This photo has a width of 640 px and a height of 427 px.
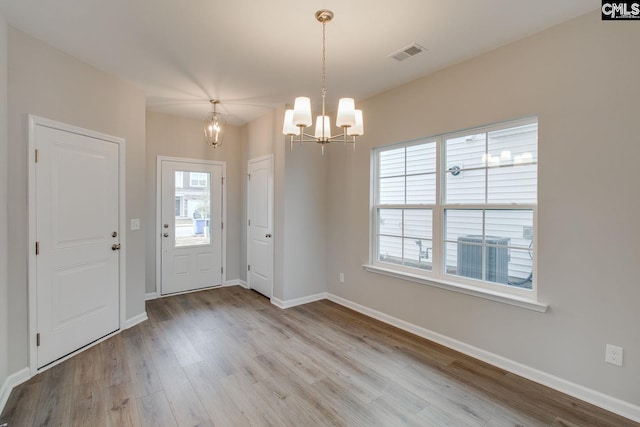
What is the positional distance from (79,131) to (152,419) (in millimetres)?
2584

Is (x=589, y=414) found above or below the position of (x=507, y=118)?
below

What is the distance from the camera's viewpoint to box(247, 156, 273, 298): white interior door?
442 centimetres

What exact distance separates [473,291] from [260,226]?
10.00 feet

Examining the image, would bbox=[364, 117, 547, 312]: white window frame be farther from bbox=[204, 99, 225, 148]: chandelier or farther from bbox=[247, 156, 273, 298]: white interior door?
bbox=[204, 99, 225, 148]: chandelier

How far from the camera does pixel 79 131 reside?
2857mm

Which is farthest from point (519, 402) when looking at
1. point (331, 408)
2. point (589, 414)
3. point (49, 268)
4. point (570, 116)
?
point (49, 268)

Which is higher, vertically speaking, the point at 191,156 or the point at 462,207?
the point at 191,156

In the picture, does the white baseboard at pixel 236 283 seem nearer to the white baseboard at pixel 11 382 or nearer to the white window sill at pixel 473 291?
the white window sill at pixel 473 291

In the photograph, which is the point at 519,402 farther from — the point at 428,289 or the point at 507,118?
the point at 507,118

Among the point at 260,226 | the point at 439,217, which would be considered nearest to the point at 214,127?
the point at 260,226

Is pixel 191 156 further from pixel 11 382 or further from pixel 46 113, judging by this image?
pixel 11 382

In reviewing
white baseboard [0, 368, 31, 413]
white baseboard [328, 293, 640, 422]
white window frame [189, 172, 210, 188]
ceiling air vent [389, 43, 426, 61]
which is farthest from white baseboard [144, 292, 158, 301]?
ceiling air vent [389, 43, 426, 61]

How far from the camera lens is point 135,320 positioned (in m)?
3.52

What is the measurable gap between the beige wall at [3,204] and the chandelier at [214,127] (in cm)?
193
